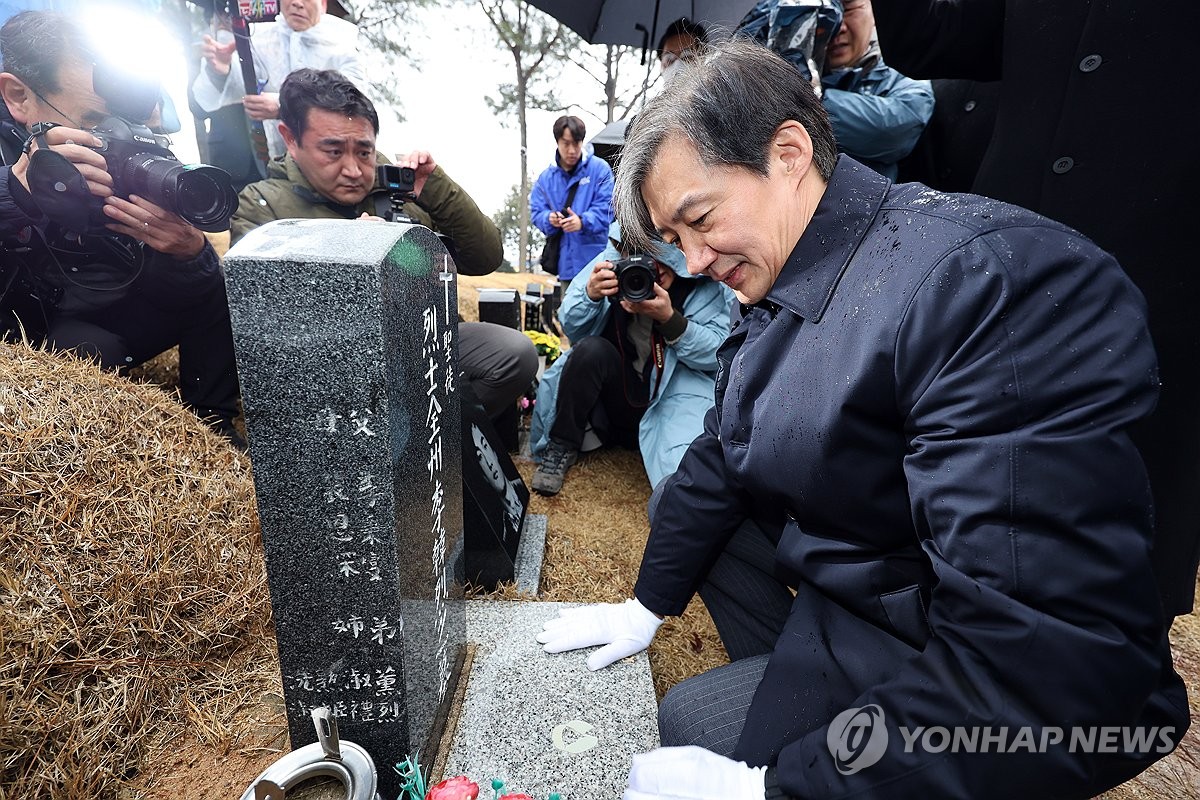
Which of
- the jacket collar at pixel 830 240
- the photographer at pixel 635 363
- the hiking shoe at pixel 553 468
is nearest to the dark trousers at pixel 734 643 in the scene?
the jacket collar at pixel 830 240

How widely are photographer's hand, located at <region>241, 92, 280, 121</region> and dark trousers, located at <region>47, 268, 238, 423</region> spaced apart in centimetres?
93

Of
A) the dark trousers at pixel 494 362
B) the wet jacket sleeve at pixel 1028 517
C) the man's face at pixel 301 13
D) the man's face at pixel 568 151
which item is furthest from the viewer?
the man's face at pixel 568 151

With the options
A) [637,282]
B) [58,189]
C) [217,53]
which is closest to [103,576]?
→ [58,189]

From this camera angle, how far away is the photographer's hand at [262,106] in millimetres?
2895

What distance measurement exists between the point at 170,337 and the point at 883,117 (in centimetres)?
316

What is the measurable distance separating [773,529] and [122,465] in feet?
6.44

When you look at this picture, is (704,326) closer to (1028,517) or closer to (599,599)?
(599,599)

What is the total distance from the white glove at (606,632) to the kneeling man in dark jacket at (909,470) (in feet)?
0.96

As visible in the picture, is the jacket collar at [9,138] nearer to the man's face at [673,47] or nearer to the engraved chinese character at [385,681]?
the engraved chinese character at [385,681]

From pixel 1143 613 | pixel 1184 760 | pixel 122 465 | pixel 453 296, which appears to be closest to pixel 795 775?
pixel 1143 613

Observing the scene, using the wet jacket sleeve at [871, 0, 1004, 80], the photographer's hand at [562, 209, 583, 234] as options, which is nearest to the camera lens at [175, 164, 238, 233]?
the wet jacket sleeve at [871, 0, 1004, 80]

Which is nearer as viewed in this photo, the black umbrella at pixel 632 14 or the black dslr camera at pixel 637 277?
the black dslr camera at pixel 637 277

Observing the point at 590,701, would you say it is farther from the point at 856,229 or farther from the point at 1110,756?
the point at 856,229

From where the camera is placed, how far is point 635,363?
318 cm
